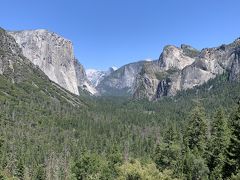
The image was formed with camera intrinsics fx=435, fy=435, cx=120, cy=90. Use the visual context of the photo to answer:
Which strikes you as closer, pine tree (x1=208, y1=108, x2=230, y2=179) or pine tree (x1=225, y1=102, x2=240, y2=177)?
pine tree (x1=225, y1=102, x2=240, y2=177)

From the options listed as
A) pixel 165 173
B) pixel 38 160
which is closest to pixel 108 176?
pixel 165 173

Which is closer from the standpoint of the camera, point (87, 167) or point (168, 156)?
point (168, 156)

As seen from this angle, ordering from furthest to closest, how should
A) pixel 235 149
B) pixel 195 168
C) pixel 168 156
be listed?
pixel 168 156 → pixel 195 168 → pixel 235 149

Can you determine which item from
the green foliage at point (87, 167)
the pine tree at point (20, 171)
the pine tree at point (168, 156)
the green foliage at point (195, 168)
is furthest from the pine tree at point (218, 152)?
the pine tree at point (20, 171)

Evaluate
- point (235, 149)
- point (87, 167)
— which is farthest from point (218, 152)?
point (87, 167)

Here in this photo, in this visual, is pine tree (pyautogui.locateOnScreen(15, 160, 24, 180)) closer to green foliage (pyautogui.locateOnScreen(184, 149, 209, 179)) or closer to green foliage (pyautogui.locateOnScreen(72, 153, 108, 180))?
green foliage (pyautogui.locateOnScreen(72, 153, 108, 180))

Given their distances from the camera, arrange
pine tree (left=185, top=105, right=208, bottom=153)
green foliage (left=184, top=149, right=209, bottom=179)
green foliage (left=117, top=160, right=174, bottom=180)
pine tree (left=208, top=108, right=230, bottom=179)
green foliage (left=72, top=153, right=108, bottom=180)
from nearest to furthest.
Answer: green foliage (left=117, top=160, right=174, bottom=180) < pine tree (left=208, top=108, right=230, bottom=179) < green foliage (left=184, top=149, right=209, bottom=179) < pine tree (left=185, top=105, right=208, bottom=153) < green foliage (left=72, top=153, right=108, bottom=180)

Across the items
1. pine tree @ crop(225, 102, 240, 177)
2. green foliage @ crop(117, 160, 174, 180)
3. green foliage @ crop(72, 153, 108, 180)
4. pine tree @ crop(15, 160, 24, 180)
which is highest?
pine tree @ crop(225, 102, 240, 177)

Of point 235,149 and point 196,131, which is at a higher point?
point 196,131

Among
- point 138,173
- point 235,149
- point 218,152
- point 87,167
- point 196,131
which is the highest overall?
point 196,131

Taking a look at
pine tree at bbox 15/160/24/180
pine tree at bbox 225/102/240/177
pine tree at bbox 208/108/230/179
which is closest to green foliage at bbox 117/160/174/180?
pine tree at bbox 225/102/240/177

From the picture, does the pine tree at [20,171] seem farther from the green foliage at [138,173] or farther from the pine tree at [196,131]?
the green foliage at [138,173]

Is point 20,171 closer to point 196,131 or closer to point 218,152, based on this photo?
point 196,131

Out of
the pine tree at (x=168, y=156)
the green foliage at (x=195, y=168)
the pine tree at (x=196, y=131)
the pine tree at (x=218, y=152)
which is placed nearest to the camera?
the pine tree at (x=218, y=152)
